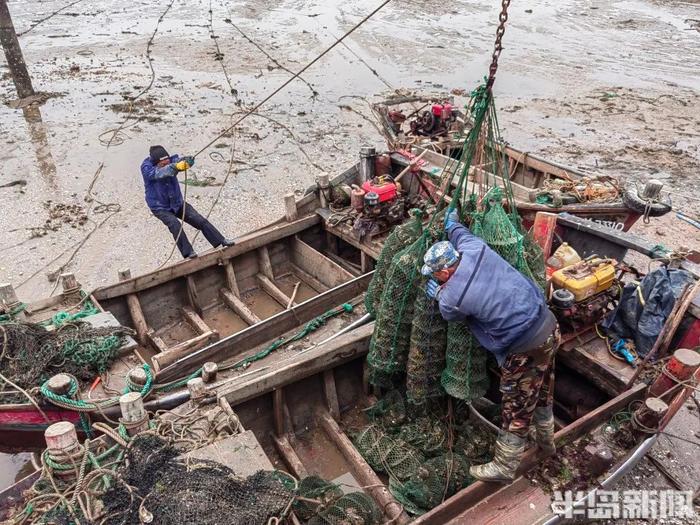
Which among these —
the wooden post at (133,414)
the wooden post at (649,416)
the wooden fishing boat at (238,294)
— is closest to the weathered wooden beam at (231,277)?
the wooden fishing boat at (238,294)

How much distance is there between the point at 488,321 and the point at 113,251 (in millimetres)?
7622

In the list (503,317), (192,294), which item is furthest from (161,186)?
(503,317)

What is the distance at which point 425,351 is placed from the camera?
170 inches

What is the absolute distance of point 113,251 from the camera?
30.1ft

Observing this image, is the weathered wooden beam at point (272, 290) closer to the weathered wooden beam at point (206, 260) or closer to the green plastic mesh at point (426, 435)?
the weathered wooden beam at point (206, 260)

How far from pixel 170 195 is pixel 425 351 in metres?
4.37

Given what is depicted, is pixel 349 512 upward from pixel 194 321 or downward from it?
upward

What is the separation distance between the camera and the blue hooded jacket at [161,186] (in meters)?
6.68

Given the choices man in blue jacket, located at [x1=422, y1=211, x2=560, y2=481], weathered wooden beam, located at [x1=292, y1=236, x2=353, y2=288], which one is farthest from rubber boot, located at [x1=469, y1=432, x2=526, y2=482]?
weathered wooden beam, located at [x1=292, y1=236, x2=353, y2=288]

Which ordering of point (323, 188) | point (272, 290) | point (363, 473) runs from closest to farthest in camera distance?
1. point (363, 473)
2. point (272, 290)
3. point (323, 188)

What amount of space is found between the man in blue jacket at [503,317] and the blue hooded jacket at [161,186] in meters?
4.22

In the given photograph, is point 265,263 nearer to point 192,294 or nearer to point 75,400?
point 192,294

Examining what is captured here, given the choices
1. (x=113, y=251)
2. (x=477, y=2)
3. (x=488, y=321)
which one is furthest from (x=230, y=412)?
(x=477, y=2)

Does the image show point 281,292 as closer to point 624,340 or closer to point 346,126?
point 624,340
